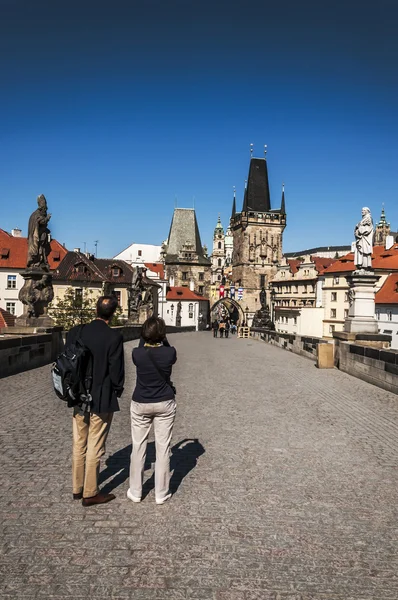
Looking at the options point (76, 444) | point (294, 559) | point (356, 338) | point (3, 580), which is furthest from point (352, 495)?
point (356, 338)

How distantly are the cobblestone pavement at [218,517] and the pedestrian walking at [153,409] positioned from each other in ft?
0.67

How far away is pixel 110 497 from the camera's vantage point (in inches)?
162

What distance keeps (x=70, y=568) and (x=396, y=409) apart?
651cm

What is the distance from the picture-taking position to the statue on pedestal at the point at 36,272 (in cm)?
1315

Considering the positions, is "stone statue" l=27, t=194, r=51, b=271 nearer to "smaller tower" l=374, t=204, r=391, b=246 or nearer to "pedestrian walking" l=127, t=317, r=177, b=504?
"pedestrian walking" l=127, t=317, r=177, b=504

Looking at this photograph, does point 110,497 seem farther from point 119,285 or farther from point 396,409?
point 119,285

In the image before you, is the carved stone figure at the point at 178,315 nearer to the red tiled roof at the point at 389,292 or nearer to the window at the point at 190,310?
the window at the point at 190,310

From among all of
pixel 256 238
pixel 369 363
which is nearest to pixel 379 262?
pixel 256 238

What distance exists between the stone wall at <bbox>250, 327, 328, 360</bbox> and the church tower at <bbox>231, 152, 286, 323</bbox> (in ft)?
178

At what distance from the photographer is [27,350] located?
11.8 metres

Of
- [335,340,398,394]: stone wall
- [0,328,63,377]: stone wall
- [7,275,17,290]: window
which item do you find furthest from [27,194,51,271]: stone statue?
[7,275,17,290]: window

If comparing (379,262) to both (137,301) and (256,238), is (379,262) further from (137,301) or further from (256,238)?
(256,238)

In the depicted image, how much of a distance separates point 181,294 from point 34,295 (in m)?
64.2

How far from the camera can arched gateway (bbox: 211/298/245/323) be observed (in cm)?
8788
